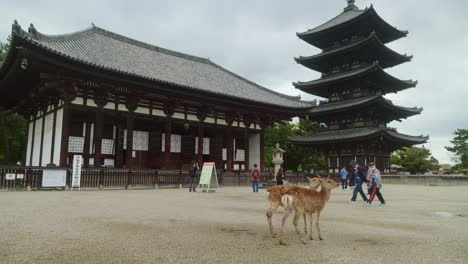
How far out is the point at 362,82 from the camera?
1267 inches

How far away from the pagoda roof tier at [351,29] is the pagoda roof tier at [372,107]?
7.52 meters

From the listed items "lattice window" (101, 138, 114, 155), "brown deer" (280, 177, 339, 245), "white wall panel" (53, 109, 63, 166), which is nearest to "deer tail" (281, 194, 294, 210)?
"brown deer" (280, 177, 339, 245)

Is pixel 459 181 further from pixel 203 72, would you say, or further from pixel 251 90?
pixel 203 72

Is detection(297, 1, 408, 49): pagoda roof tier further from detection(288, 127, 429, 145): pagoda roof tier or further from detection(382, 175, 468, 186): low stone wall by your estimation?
detection(382, 175, 468, 186): low stone wall

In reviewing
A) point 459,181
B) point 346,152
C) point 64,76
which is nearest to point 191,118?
point 64,76

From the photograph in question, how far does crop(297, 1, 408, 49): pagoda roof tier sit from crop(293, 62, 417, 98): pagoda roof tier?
178 inches

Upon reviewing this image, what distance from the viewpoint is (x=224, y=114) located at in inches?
938

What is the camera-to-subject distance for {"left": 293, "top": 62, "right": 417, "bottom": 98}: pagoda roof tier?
3085 cm

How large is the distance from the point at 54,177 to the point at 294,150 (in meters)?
29.6

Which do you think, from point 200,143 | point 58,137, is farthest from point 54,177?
point 200,143

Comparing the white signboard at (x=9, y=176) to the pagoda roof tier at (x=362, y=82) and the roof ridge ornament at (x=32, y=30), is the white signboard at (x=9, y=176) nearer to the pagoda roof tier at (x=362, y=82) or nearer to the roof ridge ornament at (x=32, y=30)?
the roof ridge ornament at (x=32, y=30)

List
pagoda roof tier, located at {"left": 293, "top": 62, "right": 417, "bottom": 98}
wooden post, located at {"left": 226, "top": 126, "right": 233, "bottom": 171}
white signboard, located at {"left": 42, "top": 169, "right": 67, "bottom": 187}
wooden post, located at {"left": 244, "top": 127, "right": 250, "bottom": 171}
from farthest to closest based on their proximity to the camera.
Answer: pagoda roof tier, located at {"left": 293, "top": 62, "right": 417, "bottom": 98} → wooden post, located at {"left": 244, "top": 127, "right": 250, "bottom": 171} → wooden post, located at {"left": 226, "top": 126, "right": 233, "bottom": 171} → white signboard, located at {"left": 42, "top": 169, "right": 67, "bottom": 187}

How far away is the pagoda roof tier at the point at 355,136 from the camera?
28797mm

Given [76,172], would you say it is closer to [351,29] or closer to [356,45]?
[356,45]
